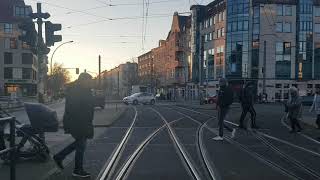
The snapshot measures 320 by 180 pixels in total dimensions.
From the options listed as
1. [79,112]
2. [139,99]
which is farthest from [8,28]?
[79,112]

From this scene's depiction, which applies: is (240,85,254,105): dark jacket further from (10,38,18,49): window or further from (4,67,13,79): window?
(4,67,13,79): window

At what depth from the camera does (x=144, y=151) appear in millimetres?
12211

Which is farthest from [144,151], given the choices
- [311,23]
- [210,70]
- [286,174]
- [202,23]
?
[202,23]

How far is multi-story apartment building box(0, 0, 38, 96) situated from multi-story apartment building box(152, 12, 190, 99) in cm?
2728

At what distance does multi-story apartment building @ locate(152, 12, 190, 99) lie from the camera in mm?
105438

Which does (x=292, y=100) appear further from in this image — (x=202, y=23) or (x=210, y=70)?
(x=202, y=23)

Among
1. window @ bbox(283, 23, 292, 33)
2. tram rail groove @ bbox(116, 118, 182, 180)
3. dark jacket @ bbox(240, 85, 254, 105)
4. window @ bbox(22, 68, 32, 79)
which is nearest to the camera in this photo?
tram rail groove @ bbox(116, 118, 182, 180)

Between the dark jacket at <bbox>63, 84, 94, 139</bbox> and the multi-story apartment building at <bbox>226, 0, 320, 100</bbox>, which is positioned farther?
the multi-story apartment building at <bbox>226, 0, 320, 100</bbox>

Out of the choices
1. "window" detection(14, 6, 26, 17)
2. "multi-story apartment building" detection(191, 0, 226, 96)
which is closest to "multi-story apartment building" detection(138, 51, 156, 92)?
"multi-story apartment building" detection(191, 0, 226, 96)

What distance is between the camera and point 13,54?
95.4 metres

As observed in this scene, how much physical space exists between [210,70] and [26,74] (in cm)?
3435

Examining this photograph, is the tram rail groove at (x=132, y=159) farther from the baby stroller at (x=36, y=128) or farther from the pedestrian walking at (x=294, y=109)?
the pedestrian walking at (x=294, y=109)

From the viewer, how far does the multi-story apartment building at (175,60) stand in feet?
346

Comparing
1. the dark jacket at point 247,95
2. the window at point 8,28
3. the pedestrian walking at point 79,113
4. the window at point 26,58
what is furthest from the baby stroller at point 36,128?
the window at point 8,28
